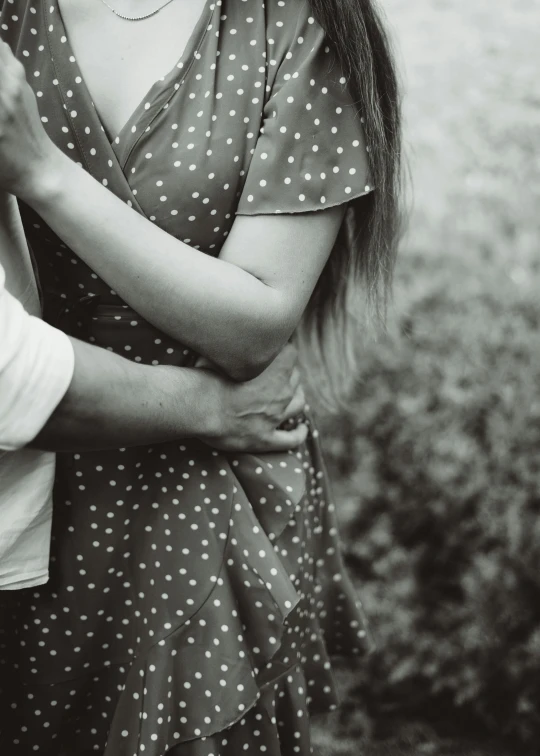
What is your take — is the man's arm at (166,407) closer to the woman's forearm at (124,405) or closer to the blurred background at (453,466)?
the woman's forearm at (124,405)

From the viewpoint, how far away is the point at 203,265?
1.29m

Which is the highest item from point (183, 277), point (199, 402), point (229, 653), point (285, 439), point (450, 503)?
point (183, 277)

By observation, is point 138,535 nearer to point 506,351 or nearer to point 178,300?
point 178,300

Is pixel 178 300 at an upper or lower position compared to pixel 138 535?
upper

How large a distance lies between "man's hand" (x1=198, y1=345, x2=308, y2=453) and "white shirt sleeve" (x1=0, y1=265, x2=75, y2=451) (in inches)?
14.7

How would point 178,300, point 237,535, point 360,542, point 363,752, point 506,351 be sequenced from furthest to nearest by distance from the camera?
point 506,351
point 360,542
point 363,752
point 237,535
point 178,300

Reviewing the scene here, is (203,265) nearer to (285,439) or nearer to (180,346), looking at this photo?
(180,346)

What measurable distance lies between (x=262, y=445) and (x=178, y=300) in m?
0.40

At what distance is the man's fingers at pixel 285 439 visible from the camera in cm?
159

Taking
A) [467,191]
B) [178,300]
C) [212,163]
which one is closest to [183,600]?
[178,300]

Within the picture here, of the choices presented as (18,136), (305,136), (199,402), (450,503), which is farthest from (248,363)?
(450,503)

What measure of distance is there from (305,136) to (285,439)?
574 mm

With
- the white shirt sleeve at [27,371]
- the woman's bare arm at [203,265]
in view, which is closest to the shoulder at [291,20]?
the woman's bare arm at [203,265]

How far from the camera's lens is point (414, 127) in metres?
4.98
